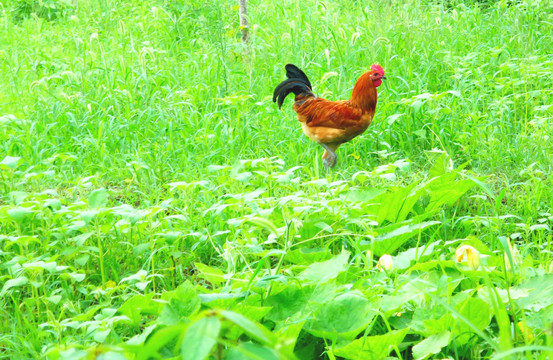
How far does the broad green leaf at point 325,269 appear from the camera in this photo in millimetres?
2559

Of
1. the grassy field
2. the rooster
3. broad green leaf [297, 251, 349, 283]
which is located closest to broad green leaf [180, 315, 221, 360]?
the grassy field

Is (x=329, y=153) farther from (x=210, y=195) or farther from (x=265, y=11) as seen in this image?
(x=265, y=11)

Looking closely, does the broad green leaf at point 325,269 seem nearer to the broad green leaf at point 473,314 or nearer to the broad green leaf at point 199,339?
the broad green leaf at point 473,314

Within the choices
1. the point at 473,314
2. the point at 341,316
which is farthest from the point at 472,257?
the point at 341,316

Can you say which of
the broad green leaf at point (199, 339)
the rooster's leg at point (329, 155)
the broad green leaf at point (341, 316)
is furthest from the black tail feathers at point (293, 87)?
the broad green leaf at point (199, 339)

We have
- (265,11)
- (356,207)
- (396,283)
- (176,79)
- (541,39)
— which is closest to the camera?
→ (396,283)

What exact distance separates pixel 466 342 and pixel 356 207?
1108mm

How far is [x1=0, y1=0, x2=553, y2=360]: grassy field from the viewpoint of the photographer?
2180mm

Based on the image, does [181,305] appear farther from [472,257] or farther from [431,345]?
[472,257]

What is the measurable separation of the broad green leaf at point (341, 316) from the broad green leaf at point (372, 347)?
0.08 metres

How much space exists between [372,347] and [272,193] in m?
1.95

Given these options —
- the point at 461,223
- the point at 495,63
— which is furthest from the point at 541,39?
the point at 461,223

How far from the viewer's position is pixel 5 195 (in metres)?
3.84

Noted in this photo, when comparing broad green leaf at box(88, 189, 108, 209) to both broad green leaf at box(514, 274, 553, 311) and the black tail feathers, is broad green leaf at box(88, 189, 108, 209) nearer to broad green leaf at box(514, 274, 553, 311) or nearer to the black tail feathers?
broad green leaf at box(514, 274, 553, 311)
